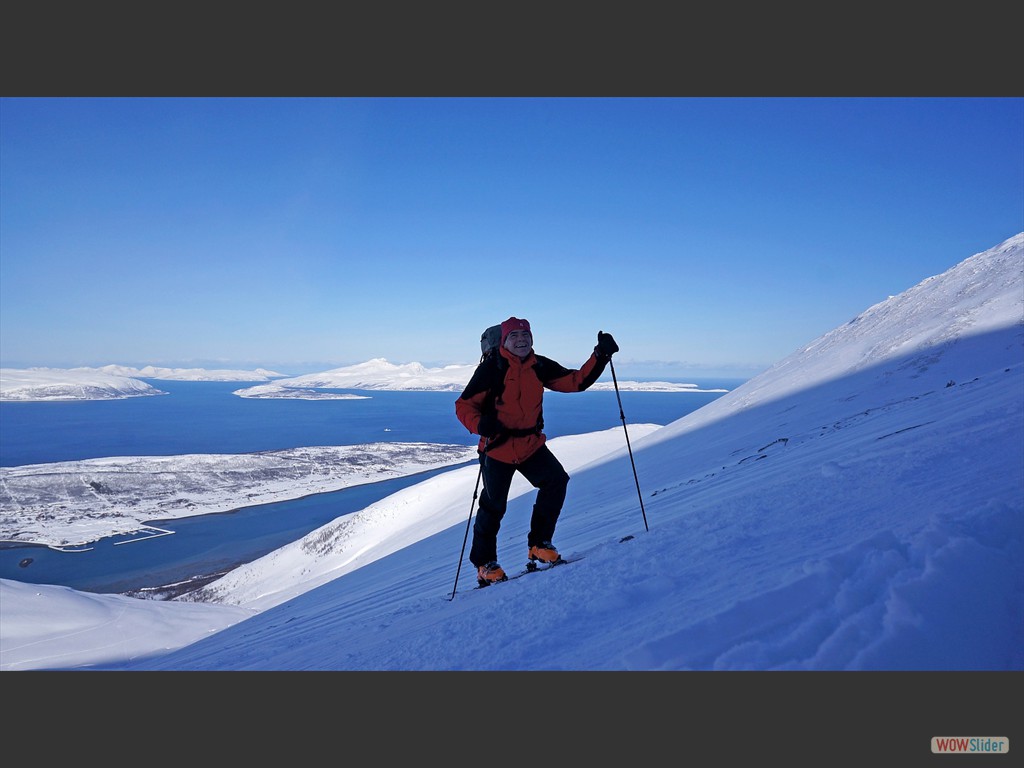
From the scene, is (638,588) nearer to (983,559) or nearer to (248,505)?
(983,559)

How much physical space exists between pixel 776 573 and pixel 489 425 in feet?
6.53

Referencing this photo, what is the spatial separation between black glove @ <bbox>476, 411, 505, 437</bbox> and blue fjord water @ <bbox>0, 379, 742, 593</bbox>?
4.91 ft

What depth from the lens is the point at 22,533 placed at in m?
33.1

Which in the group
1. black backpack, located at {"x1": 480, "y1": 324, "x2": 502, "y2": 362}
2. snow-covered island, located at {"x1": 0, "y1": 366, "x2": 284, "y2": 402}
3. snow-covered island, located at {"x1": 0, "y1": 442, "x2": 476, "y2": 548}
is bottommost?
snow-covered island, located at {"x1": 0, "y1": 442, "x2": 476, "y2": 548}

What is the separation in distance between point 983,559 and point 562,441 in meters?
29.5

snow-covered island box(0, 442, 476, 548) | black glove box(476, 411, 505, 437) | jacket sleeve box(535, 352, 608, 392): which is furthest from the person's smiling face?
snow-covered island box(0, 442, 476, 548)

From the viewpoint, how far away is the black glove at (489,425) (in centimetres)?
372

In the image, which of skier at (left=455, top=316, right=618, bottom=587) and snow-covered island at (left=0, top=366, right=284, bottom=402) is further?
snow-covered island at (left=0, top=366, right=284, bottom=402)

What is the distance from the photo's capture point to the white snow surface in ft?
6.42

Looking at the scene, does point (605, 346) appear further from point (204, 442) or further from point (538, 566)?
point (204, 442)

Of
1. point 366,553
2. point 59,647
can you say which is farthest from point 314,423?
point 59,647

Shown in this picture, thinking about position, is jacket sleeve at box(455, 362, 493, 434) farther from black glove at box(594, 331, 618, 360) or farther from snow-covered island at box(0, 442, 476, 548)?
snow-covered island at box(0, 442, 476, 548)

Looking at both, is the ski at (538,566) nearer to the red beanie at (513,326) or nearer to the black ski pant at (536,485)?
the black ski pant at (536,485)

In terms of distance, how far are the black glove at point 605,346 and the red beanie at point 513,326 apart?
597 mm
